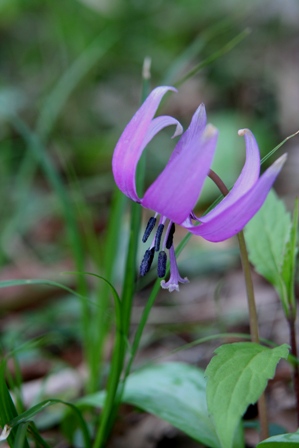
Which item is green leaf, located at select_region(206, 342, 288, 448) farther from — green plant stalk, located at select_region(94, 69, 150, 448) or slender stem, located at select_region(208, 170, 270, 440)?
green plant stalk, located at select_region(94, 69, 150, 448)

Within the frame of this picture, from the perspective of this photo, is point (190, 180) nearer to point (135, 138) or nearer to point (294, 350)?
point (135, 138)

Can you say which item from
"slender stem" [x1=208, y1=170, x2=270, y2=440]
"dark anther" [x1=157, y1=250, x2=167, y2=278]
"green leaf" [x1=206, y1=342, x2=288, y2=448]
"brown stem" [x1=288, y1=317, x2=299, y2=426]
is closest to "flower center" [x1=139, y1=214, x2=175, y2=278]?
"dark anther" [x1=157, y1=250, x2=167, y2=278]

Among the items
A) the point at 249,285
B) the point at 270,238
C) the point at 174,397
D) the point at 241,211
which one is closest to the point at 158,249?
the point at 249,285

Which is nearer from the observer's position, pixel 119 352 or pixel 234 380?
pixel 234 380

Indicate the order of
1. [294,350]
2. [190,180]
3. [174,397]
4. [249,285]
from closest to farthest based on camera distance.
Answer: [190,180], [249,285], [294,350], [174,397]

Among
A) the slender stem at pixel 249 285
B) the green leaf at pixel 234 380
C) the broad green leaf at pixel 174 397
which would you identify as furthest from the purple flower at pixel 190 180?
the broad green leaf at pixel 174 397

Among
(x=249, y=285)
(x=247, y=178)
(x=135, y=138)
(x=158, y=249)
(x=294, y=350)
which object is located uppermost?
(x=135, y=138)
